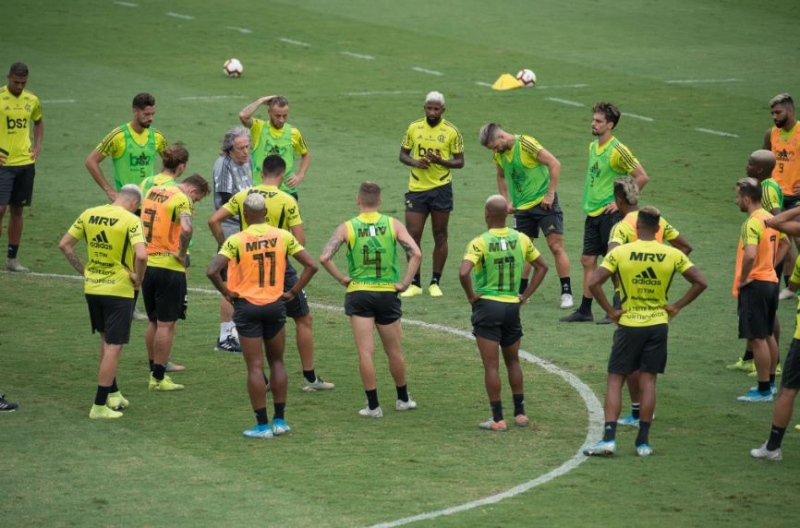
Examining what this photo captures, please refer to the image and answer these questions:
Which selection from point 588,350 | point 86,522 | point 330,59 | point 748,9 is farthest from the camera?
point 748,9

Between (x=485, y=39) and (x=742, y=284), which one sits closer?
(x=742, y=284)

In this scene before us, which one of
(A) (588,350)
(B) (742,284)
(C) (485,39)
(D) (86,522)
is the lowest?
(D) (86,522)

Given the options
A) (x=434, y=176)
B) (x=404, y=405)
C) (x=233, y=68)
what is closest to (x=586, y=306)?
(x=434, y=176)

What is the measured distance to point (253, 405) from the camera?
1235 centimetres

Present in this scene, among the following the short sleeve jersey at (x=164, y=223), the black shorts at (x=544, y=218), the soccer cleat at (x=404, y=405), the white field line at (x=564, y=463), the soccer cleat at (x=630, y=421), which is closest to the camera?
the white field line at (x=564, y=463)

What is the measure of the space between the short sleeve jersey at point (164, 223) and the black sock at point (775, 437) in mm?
6002

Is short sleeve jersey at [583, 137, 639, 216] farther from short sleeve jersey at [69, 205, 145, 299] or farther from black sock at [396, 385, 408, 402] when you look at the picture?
short sleeve jersey at [69, 205, 145, 299]

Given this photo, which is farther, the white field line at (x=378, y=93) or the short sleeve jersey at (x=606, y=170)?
the white field line at (x=378, y=93)

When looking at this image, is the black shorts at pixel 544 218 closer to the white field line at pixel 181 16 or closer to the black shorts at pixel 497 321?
the black shorts at pixel 497 321

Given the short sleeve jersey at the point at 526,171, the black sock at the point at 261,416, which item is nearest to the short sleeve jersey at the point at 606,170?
the short sleeve jersey at the point at 526,171

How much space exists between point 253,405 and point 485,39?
78.1 ft

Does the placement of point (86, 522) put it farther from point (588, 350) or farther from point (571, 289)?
point (571, 289)

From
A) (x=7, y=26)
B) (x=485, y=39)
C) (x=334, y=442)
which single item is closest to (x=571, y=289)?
(x=334, y=442)

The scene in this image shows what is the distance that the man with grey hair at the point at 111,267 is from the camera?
42.5ft
